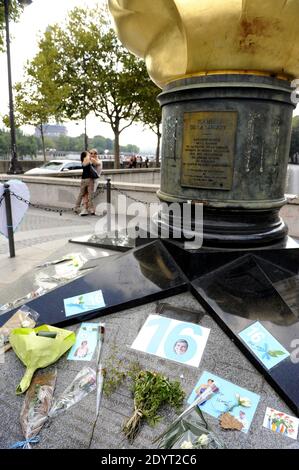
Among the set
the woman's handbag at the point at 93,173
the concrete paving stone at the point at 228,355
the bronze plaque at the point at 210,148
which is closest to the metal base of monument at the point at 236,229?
the bronze plaque at the point at 210,148

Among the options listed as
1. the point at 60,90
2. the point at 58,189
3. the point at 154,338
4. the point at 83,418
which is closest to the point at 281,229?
the point at 154,338

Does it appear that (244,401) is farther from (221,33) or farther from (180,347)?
(221,33)

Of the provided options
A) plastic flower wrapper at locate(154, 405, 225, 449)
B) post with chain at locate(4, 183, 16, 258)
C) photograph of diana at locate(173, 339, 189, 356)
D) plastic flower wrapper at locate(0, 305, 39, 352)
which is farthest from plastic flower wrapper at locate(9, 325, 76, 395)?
post with chain at locate(4, 183, 16, 258)

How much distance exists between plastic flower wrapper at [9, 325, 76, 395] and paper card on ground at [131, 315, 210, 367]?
597 millimetres

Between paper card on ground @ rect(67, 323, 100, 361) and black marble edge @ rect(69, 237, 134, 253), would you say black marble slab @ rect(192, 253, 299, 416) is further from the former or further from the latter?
black marble edge @ rect(69, 237, 134, 253)

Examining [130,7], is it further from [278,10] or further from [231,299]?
[231,299]

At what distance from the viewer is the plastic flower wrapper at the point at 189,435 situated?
2242 mm

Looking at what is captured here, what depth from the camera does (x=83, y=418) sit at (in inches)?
98.7

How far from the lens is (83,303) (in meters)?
3.55

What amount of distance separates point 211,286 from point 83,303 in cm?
127

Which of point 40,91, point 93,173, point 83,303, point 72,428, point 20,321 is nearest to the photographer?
point 72,428

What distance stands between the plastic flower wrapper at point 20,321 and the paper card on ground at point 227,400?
5.54ft

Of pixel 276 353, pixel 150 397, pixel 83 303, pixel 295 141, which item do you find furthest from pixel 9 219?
pixel 295 141
